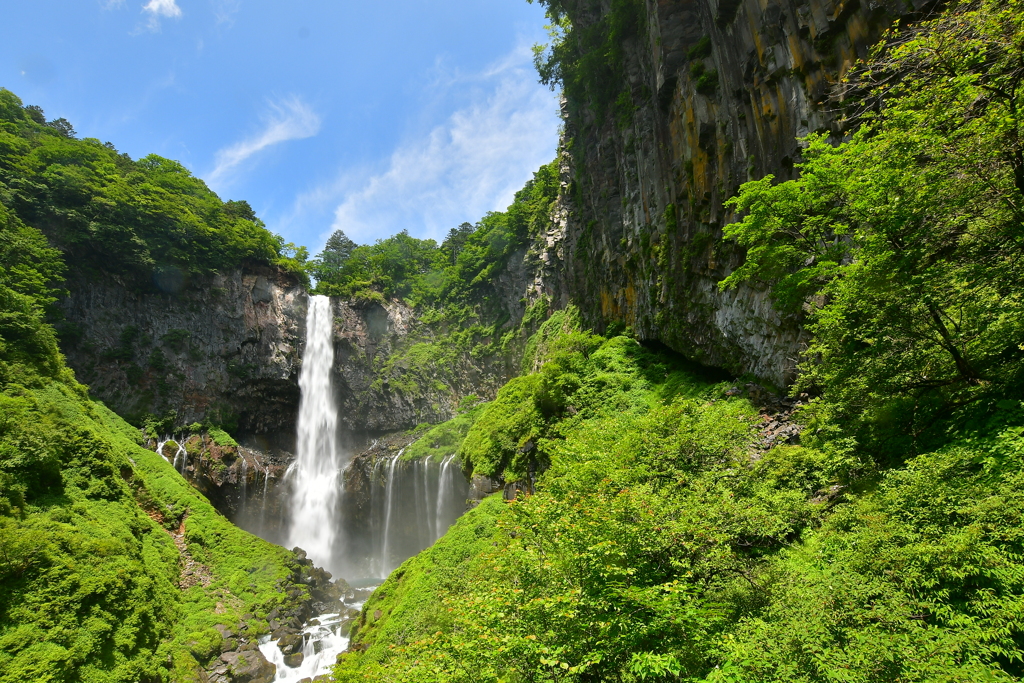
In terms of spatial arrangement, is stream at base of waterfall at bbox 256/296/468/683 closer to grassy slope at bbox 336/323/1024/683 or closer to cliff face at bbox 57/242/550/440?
cliff face at bbox 57/242/550/440

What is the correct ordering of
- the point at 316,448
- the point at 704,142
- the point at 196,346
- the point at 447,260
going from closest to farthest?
the point at 704,142 → the point at 196,346 → the point at 316,448 → the point at 447,260

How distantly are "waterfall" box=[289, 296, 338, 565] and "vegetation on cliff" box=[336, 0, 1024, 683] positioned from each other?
31930 mm

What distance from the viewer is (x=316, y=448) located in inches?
1682

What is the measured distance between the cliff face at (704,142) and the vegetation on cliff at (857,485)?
2.05 meters

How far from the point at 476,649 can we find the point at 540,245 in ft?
117

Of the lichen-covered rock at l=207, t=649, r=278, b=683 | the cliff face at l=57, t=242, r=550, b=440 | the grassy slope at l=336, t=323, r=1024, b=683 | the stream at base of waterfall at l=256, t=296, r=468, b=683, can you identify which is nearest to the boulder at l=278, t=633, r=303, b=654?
the lichen-covered rock at l=207, t=649, r=278, b=683

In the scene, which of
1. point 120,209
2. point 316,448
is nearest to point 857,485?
point 316,448

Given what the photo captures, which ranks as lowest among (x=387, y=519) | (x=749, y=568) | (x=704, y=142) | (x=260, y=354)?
(x=387, y=519)

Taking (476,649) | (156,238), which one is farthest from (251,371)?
(476,649)

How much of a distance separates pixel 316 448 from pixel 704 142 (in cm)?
3961

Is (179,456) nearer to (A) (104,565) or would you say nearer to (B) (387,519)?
(B) (387,519)

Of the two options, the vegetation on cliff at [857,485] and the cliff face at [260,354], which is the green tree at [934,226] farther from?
the cliff face at [260,354]

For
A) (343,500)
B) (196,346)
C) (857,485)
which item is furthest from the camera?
(196,346)

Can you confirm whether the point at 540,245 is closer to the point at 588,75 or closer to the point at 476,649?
the point at 588,75
